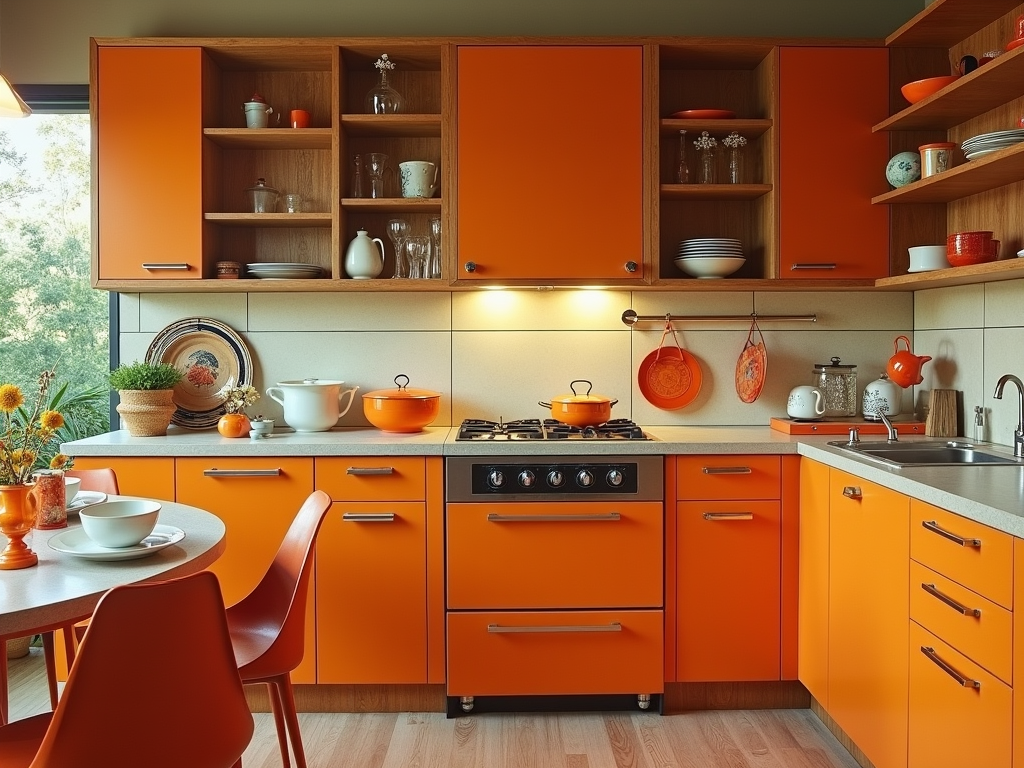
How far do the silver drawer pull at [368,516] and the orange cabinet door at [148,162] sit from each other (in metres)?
1.05

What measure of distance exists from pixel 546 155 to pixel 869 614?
1.83 meters

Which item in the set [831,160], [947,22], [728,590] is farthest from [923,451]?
[947,22]

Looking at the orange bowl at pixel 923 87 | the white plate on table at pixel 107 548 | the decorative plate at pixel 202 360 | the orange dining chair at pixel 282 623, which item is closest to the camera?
the white plate on table at pixel 107 548

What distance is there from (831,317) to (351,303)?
75.7 inches

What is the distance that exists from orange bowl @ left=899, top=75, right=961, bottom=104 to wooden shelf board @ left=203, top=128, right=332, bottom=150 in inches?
79.2

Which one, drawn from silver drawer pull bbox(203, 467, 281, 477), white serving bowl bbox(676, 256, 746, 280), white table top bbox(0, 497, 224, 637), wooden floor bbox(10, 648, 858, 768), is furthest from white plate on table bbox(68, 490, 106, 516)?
white serving bowl bbox(676, 256, 746, 280)

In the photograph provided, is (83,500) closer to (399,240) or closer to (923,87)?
(399,240)

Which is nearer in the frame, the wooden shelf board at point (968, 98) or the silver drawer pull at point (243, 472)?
the wooden shelf board at point (968, 98)

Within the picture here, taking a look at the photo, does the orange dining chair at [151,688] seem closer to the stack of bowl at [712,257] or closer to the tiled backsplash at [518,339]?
the tiled backsplash at [518,339]

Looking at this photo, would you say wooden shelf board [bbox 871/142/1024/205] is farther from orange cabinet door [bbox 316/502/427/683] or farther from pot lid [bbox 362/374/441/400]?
orange cabinet door [bbox 316/502/427/683]

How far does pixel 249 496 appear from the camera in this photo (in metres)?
2.85

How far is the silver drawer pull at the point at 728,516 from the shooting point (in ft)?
9.33

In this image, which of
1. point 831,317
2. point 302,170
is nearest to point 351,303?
point 302,170

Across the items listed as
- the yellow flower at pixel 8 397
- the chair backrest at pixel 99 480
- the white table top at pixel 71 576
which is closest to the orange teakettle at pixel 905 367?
the white table top at pixel 71 576
